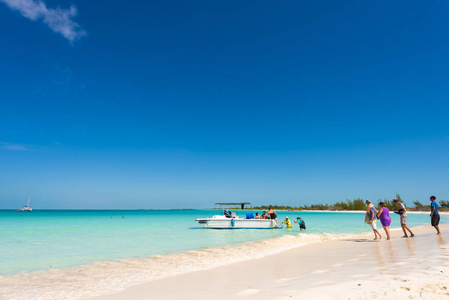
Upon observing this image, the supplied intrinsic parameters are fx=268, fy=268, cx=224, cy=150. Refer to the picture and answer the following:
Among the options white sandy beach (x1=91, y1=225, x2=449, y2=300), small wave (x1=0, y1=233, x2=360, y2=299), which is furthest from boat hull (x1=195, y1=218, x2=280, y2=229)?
white sandy beach (x1=91, y1=225, x2=449, y2=300)

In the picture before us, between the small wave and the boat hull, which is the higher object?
the boat hull

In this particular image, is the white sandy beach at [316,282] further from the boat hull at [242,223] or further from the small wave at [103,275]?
the boat hull at [242,223]

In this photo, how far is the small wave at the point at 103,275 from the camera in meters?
5.87

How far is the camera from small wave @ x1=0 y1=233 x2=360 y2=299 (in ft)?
19.2

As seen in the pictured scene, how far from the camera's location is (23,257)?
1063 cm

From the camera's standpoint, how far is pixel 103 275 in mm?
7328

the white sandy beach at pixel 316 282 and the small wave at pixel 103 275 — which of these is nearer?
the white sandy beach at pixel 316 282

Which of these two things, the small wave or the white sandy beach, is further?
the small wave

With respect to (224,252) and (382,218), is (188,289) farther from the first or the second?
(382,218)

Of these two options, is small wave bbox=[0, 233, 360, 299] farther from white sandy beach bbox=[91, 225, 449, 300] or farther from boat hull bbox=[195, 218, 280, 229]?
boat hull bbox=[195, 218, 280, 229]

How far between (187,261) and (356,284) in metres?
5.80

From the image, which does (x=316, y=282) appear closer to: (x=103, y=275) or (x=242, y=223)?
(x=103, y=275)

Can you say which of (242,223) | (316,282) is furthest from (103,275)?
(242,223)

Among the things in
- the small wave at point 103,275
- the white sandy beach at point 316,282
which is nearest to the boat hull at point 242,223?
the small wave at point 103,275
